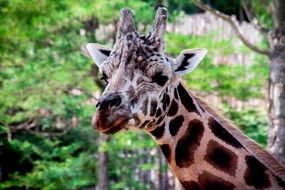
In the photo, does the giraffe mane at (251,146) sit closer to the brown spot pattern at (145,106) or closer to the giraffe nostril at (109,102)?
the brown spot pattern at (145,106)

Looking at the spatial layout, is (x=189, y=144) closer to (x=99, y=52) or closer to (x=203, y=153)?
(x=203, y=153)

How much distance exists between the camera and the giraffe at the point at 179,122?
3.79m

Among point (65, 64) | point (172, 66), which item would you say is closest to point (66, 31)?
point (65, 64)

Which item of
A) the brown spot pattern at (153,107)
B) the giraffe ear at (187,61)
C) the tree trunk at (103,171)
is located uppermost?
the giraffe ear at (187,61)

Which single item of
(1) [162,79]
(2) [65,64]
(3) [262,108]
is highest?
(1) [162,79]

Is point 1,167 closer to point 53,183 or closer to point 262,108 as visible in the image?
point 53,183

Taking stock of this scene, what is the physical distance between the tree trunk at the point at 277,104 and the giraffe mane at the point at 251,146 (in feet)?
9.76

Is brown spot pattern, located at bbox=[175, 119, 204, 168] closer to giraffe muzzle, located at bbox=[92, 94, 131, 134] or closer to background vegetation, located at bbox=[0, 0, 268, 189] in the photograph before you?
giraffe muzzle, located at bbox=[92, 94, 131, 134]

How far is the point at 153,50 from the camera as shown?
12.7 feet

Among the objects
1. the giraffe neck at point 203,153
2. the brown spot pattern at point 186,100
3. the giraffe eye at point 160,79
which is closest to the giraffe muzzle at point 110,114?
the giraffe eye at point 160,79

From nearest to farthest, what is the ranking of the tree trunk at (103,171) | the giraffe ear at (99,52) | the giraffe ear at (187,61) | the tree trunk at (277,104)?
the giraffe ear at (187,61) → the giraffe ear at (99,52) → the tree trunk at (277,104) → the tree trunk at (103,171)

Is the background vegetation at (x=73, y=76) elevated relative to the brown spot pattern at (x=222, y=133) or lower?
lower

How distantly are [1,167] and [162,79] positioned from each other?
1101 centimetres

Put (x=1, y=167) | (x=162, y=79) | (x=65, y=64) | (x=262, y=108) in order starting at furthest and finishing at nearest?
1. (x=1, y=167)
2. (x=262, y=108)
3. (x=65, y=64)
4. (x=162, y=79)
